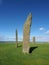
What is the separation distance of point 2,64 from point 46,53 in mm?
7865

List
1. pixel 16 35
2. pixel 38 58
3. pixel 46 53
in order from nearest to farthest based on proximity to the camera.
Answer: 1. pixel 38 58
2. pixel 46 53
3. pixel 16 35

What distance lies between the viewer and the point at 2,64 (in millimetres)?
18156

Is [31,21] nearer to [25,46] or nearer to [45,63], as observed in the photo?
[25,46]

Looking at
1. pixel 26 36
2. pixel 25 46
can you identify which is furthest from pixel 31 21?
Result: pixel 25 46

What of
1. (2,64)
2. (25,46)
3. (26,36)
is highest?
(26,36)

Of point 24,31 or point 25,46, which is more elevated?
point 24,31

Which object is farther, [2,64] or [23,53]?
[23,53]

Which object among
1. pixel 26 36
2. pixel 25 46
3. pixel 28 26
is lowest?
pixel 25 46

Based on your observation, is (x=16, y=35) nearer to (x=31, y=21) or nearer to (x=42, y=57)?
(x=31, y=21)

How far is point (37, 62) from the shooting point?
18.9 meters

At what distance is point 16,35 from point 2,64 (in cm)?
1379

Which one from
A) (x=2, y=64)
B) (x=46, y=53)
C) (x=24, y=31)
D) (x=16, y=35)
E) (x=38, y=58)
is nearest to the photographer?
Result: (x=2, y=64)

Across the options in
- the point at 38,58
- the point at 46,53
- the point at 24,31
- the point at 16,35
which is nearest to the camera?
the point at 38,58

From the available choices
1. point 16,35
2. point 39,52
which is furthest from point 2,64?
point 16,35
